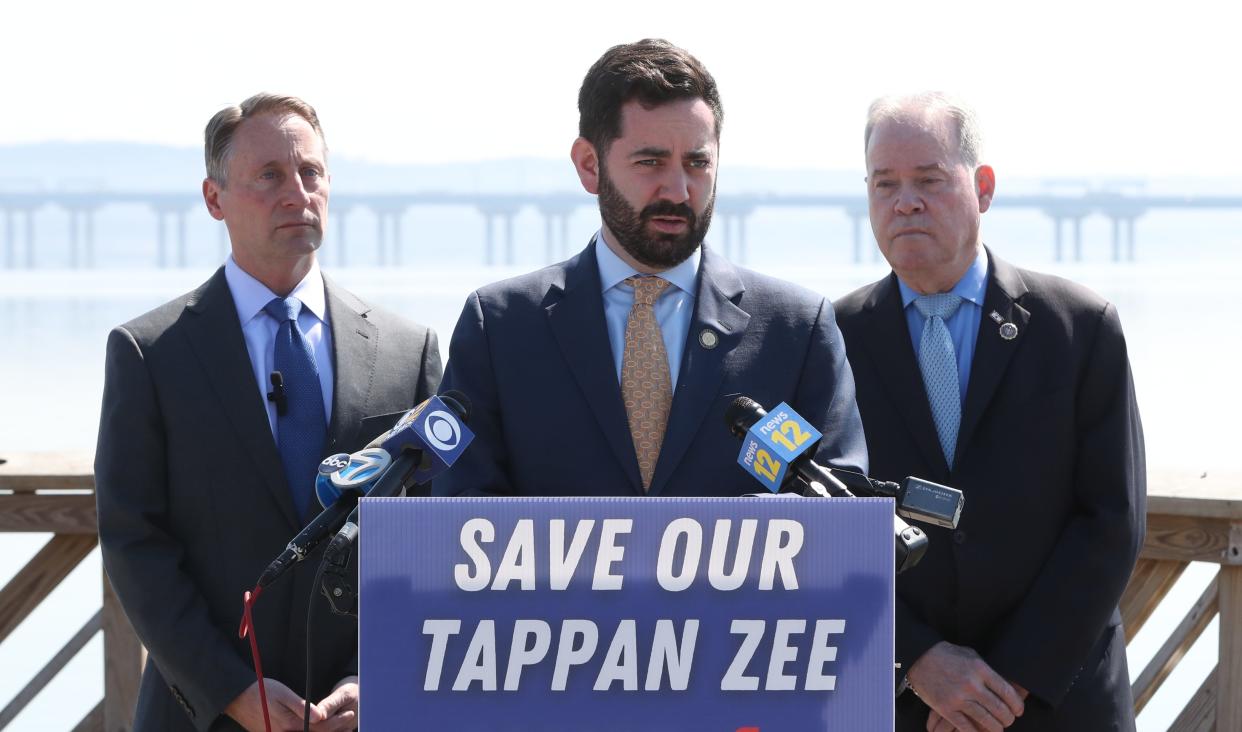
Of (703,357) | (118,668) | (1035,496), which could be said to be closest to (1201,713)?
(1035,496)

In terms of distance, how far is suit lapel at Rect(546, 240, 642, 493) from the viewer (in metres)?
2.10

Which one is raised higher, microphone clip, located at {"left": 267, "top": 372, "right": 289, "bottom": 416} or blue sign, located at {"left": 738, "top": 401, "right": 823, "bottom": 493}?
blue sign, located at {"left": 738, "top": 401, "right": 823, "bottom": 493}

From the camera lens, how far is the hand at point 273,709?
2.31 m

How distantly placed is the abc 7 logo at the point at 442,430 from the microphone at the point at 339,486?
6 cm

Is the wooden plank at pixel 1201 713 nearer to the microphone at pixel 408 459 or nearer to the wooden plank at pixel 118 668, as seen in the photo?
the microphone at pixel 408 459

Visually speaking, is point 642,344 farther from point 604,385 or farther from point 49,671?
point 49,671

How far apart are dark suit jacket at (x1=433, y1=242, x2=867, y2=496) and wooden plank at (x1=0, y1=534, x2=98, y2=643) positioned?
5.48ft

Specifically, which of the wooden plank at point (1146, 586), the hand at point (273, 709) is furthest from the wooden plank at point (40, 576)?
the wooden plank at point (1146, 586)

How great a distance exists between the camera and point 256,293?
8.45 ft

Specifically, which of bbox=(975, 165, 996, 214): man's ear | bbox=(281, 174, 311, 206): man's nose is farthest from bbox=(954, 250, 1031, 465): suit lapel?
bbox=(281, 174, 311, 206): man's nose

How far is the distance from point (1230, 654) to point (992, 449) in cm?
110

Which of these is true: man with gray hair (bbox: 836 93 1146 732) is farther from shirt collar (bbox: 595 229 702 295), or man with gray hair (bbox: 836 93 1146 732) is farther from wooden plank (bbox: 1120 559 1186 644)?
wooden plank (bbox: 1120 559 1186 644)

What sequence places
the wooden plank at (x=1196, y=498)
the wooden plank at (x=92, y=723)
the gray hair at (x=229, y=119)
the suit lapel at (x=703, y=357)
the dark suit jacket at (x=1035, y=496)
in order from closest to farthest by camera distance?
the suit lapel at (x=703, y=357) → the dark suit jacket at (x=1035, y=496) → the gray hair at (x=229, y=119) → the wooden plank at (x=1196, y=498) → the wooden plank at (x=92, y=723)

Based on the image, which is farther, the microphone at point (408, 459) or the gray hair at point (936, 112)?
the gray hair at point (936, 112)
